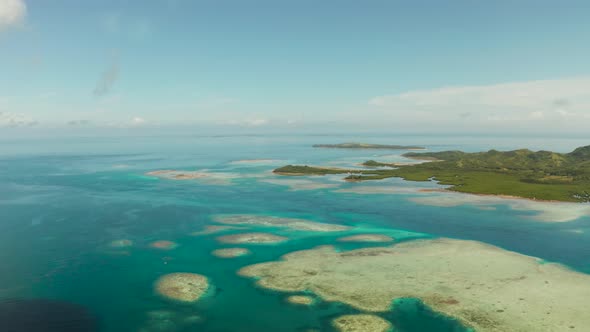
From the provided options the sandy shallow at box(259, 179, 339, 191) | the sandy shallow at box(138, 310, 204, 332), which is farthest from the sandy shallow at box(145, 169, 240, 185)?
the sandy shallow at box(138, 310, 204, 332)

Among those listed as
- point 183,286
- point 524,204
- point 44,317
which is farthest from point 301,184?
point 44,317

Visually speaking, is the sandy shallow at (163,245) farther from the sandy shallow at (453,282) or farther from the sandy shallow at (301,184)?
the sandy shallow at (301,184)

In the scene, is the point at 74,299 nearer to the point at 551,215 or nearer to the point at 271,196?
the point at 271,196

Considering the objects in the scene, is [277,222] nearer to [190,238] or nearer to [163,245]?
[190,238]

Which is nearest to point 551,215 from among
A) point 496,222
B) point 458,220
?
point 496,222

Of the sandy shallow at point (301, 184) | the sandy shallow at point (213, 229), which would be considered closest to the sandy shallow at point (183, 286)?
the sandy shallow at point (213, 229)

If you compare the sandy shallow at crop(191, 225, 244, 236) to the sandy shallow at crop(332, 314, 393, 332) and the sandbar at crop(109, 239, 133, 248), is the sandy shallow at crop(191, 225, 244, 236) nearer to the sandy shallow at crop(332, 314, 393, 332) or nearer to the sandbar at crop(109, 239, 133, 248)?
the sandbar at crop(109, 239, 133, 248)
